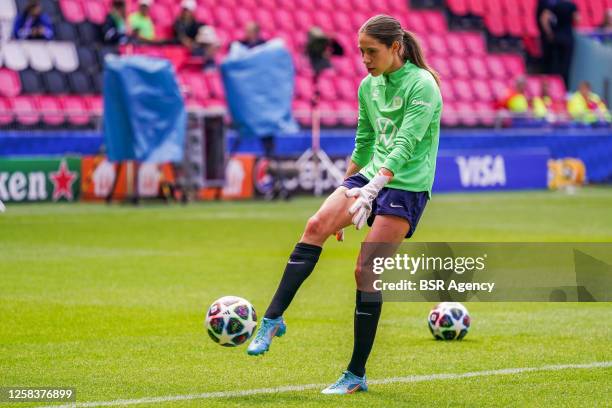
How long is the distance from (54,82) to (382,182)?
18703 mm

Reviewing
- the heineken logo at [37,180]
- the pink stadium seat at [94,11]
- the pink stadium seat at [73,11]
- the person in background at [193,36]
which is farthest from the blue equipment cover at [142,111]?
the pink stadium seat at [94,11]

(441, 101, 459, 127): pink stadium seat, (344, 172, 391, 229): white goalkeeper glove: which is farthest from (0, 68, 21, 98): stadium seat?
(344, 172, 391, 229): white goalkeeper glove

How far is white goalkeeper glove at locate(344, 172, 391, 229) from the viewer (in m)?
6.70

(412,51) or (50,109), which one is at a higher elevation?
(412,51)

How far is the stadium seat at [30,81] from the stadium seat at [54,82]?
0.38 feet

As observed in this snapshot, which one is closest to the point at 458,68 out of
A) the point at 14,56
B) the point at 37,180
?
the point at 14,56

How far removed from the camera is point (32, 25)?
2386cm

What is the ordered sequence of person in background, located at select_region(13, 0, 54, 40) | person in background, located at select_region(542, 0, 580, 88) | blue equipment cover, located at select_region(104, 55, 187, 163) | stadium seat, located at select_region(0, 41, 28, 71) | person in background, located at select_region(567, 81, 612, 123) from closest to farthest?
1. blue equipment cover, located at select_region(104, 55, 187, 163)
2. person in background, located at select_region(13, 0, 54, 40)
3. stadium seat, located at select_region(0, 41, 28, 71)
4. person in background, located at select_region(567, 81, 612, 123)
5. person in background, located at select_region(542, 0, 580, 88)

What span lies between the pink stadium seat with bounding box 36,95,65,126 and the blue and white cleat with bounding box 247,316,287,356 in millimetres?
16600

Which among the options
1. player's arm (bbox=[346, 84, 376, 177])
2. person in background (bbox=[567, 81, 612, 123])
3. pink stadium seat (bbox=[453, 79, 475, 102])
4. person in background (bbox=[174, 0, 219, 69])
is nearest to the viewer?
player's arm (bbox=[346, 84, 376, 177])

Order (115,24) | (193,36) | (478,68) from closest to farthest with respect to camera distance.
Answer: (115,24), (193,36), (478,68)

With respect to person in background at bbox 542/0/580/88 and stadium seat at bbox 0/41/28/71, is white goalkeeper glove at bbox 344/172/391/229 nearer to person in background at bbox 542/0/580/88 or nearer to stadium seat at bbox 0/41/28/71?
stadium seat at bbox 0/41/28/71

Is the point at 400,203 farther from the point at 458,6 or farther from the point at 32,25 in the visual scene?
the point at 458,6

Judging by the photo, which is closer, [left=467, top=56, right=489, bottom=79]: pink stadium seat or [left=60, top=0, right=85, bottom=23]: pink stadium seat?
[left=60, top=0, right=85, bottom=23]: pink stadium seat
